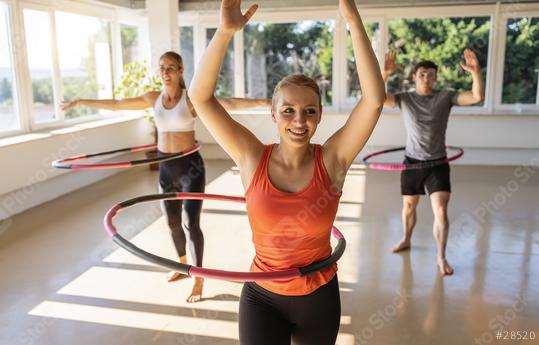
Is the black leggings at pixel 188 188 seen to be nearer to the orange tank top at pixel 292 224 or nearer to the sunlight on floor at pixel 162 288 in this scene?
the sunlight on floor at pixel 162 288

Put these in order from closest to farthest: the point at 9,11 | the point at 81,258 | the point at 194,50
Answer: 1. the point at 81,258
2. the point at 9,11
3. the point at 194,50

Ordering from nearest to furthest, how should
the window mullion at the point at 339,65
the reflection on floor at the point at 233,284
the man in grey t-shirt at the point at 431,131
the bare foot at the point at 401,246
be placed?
1. the reflection on floor at the point at 233,284
2. the man in grey t-shirt at the point at 431,131
3. the bare foot at the point at 401,246
4. the window mullion at the point at 339,65

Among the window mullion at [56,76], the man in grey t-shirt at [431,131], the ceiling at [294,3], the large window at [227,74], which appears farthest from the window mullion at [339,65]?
the man in grey t-shirt at [431,131]

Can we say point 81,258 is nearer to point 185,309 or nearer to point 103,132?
point 185,309

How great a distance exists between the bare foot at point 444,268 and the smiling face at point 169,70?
2534 mm

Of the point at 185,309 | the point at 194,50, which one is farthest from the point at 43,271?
the point at 194,50

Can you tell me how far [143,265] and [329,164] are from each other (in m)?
2.98

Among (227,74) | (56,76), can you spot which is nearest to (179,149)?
(56,76)

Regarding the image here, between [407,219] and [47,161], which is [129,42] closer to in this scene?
[47,161]

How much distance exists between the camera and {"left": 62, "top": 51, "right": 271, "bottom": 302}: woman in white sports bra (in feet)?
11.8

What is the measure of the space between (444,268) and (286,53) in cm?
590

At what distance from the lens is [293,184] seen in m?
1.65

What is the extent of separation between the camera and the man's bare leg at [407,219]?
172 inches

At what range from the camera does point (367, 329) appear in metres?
3.18
